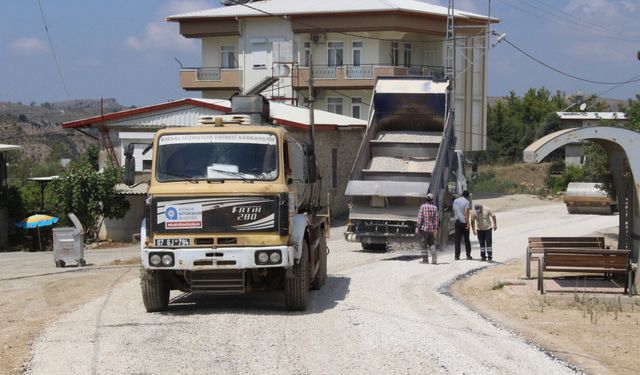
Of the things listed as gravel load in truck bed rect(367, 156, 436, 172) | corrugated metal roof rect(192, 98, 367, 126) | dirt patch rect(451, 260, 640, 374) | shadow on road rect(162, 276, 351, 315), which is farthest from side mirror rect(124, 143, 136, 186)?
corrugated metal roof rect(192, 98, 367, 126)

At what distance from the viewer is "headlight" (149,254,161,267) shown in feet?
41.8

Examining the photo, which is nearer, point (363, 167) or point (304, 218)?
point (304, 218)

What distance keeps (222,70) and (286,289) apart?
4451 centimetres

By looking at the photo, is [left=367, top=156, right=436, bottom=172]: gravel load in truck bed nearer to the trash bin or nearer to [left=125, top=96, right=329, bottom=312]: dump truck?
the trash bin

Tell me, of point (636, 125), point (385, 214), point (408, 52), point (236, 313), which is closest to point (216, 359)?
point (236, 313)

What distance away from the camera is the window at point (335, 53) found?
2108 inches

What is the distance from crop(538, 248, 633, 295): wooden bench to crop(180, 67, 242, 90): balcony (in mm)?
42180

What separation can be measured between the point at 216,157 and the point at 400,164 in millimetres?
12106

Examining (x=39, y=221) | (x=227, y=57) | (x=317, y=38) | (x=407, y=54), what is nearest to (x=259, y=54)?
(x=227, y=57)

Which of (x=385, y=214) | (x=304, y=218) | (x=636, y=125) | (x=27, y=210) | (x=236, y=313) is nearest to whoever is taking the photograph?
(x=236, y=313)

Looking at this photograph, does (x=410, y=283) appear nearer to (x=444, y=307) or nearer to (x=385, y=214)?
(x=444, y=307)

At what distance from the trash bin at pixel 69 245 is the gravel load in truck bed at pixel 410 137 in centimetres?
879

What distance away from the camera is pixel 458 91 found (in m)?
56.7

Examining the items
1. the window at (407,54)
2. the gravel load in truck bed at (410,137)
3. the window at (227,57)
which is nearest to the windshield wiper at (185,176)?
the gravel load in truck bed at (410,137)
